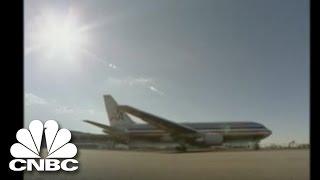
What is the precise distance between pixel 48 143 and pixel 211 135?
11866mm

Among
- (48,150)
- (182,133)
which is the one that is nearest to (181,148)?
(182,133)

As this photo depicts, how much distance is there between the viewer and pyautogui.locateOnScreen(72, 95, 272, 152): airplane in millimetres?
14812

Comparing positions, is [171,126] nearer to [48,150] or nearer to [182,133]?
[182,133]

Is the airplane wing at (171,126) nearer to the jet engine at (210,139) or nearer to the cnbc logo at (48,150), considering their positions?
the jet engine at (210,139)

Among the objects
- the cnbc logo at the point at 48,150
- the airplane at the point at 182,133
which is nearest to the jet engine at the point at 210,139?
the airplane at the point at 182,133

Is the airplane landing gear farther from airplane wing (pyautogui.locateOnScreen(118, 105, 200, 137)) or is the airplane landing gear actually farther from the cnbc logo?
the cnbc logo

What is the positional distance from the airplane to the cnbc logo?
1105cm

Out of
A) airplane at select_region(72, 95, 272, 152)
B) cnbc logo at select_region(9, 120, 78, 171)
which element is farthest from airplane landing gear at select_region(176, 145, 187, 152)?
cnbc logo at select_region(9, 120, 78, 171)
